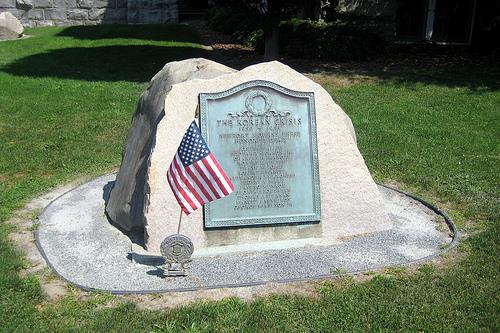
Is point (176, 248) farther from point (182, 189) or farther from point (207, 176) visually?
point (207, 176)

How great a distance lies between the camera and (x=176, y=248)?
461 centimetres

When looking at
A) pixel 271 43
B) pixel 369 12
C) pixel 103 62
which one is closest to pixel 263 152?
pixel 271 43

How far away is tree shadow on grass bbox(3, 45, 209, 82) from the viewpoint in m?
13.9

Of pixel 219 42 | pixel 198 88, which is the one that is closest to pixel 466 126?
pixel 198 88

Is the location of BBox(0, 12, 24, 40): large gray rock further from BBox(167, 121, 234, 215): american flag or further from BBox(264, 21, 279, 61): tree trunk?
BBox(167, 121, 234, 215): american flag

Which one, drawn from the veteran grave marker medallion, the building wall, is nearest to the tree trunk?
the building wall

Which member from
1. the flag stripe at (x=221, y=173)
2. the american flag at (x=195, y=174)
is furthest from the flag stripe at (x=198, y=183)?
the flag stripe at (x=221, y=173)

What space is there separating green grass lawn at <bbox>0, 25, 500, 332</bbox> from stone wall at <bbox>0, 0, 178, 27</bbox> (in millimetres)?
6011

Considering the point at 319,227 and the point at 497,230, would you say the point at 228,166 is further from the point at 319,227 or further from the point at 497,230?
the point at 497,230

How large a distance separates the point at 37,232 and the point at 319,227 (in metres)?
2.65

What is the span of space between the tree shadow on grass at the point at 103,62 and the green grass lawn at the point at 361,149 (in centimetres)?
5

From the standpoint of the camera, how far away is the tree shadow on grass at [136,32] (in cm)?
1997

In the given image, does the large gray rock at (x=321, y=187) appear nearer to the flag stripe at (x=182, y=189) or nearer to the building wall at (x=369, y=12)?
the flag stripe at (x=182, y=189)

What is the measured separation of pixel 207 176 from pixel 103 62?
11877 mm
